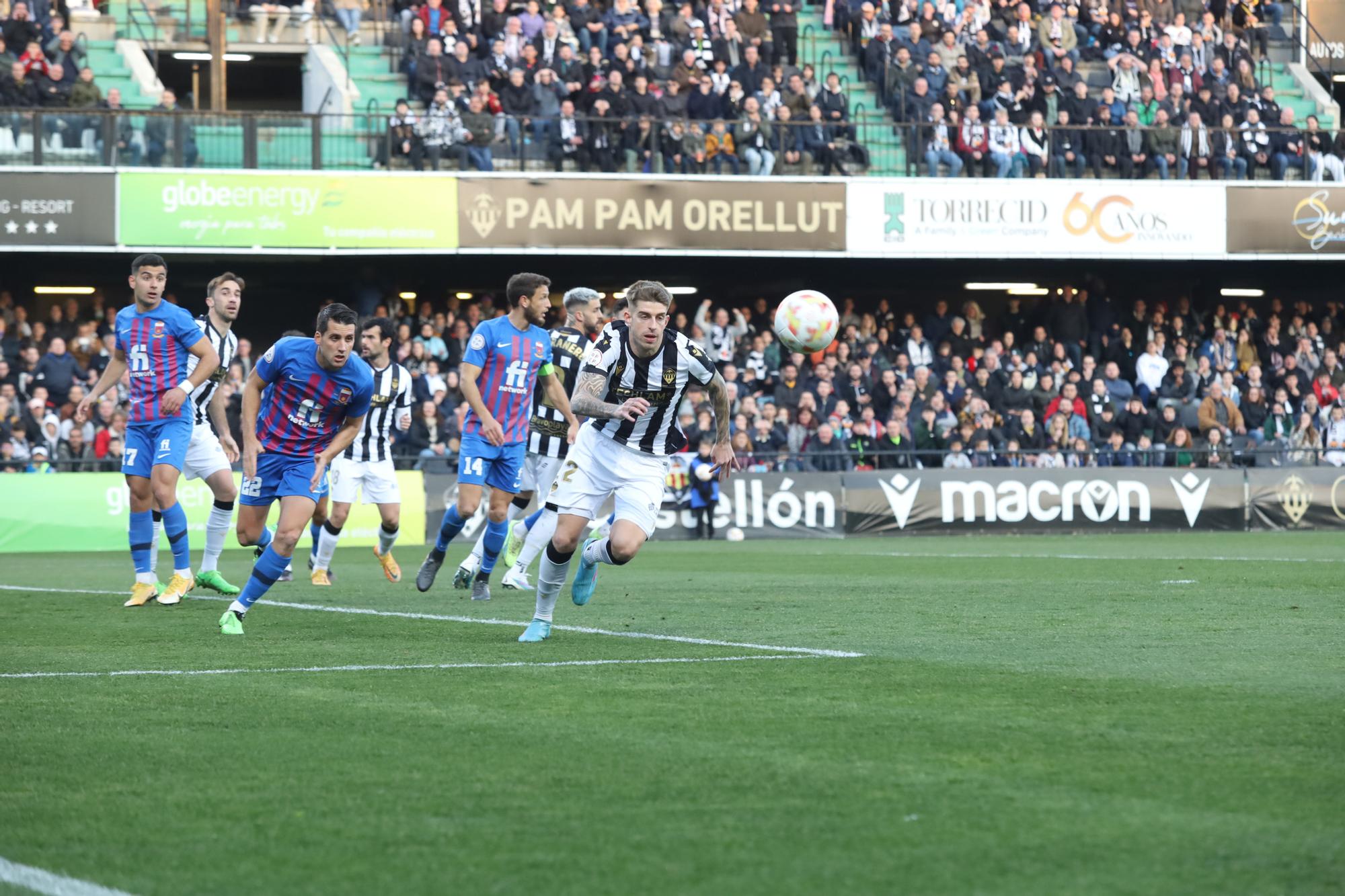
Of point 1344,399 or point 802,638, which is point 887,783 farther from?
point 1344,399

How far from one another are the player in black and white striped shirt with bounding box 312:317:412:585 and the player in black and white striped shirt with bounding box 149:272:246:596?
1.51 m

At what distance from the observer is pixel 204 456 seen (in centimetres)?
1343

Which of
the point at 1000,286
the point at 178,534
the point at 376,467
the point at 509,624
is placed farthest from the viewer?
the point at 1000,286

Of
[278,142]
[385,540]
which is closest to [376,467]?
[385,540]

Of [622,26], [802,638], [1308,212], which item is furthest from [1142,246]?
[802,638]

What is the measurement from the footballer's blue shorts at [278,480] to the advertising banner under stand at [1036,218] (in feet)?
64.2

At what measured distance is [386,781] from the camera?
538cm

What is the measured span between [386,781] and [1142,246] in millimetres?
26602

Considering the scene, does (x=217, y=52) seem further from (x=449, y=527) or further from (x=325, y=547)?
(x=449, y=527)

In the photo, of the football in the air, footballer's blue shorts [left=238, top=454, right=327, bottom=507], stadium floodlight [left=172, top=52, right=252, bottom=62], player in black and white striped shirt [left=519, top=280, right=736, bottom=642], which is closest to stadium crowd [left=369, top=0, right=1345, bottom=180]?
stadium floodlight [left=172, top=52, right=252, bottom=62]

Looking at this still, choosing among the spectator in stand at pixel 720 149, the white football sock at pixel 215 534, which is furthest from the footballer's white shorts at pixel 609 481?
the spectator in stand at pixel 720 149

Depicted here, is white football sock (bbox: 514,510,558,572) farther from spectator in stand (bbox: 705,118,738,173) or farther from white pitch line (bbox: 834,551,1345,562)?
spectator in stand (bbox: 705,118,738,173)

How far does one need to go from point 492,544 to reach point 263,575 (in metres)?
3.20

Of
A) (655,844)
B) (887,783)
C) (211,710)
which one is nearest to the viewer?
(655,844)
